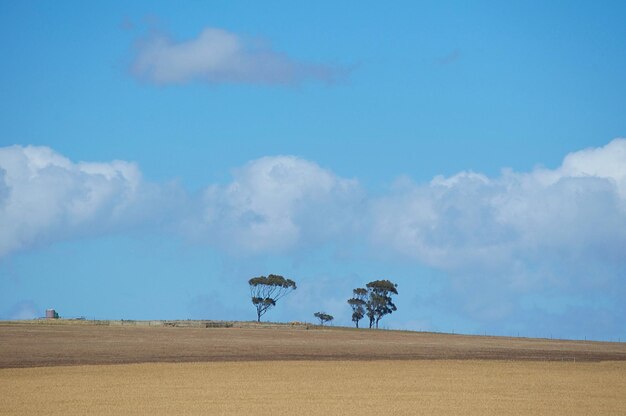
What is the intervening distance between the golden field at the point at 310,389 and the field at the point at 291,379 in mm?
54

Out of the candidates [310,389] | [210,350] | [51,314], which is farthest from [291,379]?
[51,314]

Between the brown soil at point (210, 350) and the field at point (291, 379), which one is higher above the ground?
the brown soil at point (210, 350)

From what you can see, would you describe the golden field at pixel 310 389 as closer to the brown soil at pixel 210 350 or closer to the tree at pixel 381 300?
the brown soil at pixel 210 350

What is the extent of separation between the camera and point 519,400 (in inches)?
1700

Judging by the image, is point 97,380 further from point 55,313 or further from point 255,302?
point 255,302

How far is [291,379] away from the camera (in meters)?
49.9

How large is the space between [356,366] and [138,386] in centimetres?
1706

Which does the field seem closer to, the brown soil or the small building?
the brown soil

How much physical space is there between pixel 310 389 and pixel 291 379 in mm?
4585

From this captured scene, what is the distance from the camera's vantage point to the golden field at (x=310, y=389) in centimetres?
3875

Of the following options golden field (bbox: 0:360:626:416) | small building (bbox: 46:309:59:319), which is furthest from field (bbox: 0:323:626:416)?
small building (bbox: 46:309:59:319)

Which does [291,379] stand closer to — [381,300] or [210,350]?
[210,350]

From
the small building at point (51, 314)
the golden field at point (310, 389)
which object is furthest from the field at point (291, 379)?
the small building at point (51, 314)

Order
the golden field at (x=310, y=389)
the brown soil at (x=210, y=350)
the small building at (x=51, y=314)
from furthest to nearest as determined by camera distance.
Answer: the small building at (x=51, y=314), the brown soil at (x=210, y=350), the golden field at (x=310, y=389)
